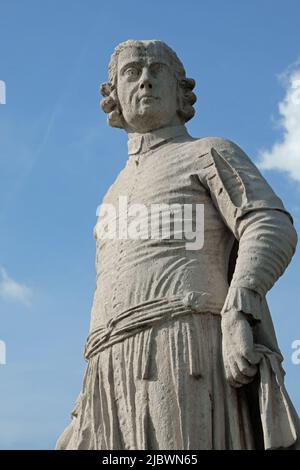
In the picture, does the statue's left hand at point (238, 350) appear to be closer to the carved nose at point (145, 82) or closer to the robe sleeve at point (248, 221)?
the robe sleeve at point (248, 221)

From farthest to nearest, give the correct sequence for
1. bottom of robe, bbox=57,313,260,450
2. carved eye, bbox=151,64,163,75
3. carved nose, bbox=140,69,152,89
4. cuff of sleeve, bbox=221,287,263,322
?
carved eye, bbox=151,64,163,75 < carved nose, bbox=140,69,152,89 < cuff of sleeve, bbox=221,287,263,322 < bottom of robe, bbox=57,313,260,450

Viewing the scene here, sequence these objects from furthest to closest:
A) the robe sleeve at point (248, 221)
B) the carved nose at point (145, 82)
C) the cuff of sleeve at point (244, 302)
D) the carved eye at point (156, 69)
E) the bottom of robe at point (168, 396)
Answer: the carved eye at point (156, 69) < the carved nose at point (145, 82) < the robe sleeve at point (248, 221) < the cuff of sleeve at point (244, 302) < the bottom of robe at point (168, 396)

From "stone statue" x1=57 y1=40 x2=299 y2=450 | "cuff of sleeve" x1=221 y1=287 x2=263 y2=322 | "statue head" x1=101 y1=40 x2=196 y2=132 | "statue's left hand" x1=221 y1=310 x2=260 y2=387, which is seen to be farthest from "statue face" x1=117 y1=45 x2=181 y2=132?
"statue's left hand" x1=221 y1=310 x2=260 y2=387

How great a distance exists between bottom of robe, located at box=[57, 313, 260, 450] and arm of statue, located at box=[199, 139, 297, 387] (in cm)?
23

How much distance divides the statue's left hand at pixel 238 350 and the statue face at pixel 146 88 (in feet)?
8.50

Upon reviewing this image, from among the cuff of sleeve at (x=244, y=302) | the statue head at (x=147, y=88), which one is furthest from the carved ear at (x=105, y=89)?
the cuff of sleeve at (x=244, y=302)

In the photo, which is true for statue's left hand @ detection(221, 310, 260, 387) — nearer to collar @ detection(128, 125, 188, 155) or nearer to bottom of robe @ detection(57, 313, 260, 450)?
bottom of robe @ detection(57, 313, 260, 450)

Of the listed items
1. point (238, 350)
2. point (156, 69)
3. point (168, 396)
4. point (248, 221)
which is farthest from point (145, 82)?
point (168, 396)

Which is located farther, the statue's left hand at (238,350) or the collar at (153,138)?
the collar at (153,138)

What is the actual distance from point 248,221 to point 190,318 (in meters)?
1.04

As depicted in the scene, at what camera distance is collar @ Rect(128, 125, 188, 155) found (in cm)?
1121

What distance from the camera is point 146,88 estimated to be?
11.2 meters

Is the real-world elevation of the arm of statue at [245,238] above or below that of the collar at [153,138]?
below

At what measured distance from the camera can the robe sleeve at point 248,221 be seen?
966 centimetres
